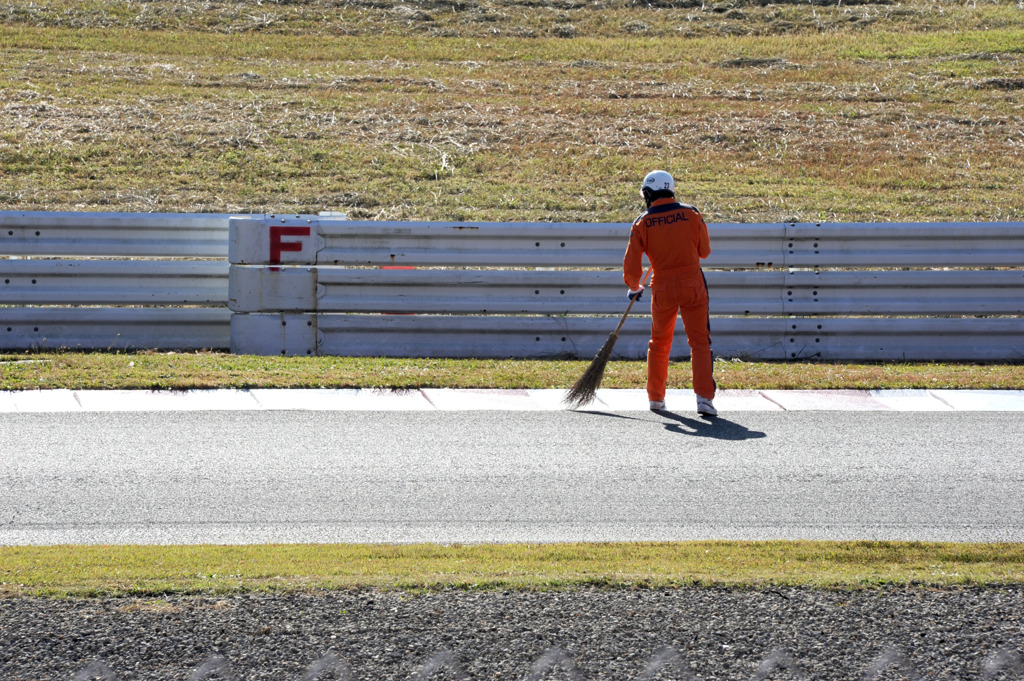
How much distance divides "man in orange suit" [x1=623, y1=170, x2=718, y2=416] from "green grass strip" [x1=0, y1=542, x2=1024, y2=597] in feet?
10.9

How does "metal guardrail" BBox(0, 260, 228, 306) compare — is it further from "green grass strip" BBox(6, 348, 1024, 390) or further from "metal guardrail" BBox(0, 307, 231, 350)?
"green grass strip" BBox(6, 348, 1024, 390)

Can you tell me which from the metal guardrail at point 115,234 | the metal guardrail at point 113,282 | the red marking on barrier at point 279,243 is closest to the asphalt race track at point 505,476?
the red marking on barrier at point 279,243

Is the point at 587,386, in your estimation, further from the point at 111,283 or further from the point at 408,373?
the point at 111,283

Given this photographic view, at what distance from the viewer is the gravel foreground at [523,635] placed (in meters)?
3.92

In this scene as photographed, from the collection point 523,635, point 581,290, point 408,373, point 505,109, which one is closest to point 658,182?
point 581,290

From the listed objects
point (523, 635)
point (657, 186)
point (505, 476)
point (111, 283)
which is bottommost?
point (505, 476)

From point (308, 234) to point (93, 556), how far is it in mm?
6228

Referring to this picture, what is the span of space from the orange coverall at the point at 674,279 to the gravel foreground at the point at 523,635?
4.25m

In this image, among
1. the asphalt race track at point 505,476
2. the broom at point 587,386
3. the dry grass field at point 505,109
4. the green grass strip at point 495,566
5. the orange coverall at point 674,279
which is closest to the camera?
the green grass strip at point 495,566

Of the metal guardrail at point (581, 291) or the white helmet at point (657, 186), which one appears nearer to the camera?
the white helmet at point (657, 186)

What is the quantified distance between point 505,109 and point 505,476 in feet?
47.6

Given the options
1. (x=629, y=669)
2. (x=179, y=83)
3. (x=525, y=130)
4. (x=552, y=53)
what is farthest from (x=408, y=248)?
(x=552, y=53)

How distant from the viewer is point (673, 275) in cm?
880

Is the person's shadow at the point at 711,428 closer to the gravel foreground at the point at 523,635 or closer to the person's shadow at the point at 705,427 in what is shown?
the person's shadow at the point at 705,427
